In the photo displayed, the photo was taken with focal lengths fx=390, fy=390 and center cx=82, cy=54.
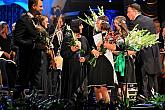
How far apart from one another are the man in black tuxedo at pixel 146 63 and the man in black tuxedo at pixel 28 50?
1.67 meters

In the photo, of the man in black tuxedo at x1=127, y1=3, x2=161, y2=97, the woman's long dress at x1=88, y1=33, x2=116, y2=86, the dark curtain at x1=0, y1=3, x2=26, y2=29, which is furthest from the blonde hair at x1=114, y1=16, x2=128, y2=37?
the dark curtain at x1=0, y1=3, x2=26, y2=29

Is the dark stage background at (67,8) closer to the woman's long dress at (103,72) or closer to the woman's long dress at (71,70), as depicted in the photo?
the woman's long dress at (71,70)

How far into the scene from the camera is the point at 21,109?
176 inches

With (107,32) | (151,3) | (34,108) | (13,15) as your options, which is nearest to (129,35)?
(107,32)

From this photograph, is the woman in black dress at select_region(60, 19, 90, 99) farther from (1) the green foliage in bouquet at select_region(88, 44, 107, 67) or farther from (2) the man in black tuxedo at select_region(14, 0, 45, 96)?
(2) the man in black tuxedo at select_region(14, 0, 45, 96)

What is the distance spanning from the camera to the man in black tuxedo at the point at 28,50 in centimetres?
548

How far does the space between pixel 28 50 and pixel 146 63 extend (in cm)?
194

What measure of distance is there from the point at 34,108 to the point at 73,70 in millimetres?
1946

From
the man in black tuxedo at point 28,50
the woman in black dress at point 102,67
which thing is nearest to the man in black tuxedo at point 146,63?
the woman in black dress at point 102,67

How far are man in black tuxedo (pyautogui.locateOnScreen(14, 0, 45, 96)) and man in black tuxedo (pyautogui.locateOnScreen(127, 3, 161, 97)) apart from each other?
5.48 feet

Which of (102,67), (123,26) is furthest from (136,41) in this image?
(123,26)

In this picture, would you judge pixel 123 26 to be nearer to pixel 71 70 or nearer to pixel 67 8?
pixel 71 70

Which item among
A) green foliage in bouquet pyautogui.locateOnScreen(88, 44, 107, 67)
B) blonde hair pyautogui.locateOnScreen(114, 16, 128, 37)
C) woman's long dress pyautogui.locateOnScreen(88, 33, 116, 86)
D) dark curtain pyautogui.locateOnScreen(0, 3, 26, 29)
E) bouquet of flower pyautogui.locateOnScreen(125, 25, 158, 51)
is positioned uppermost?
dark curtain pyautogui.locateOnScreen(0, 3, 26, 29)

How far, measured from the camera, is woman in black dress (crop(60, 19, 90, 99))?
634 centimetres
